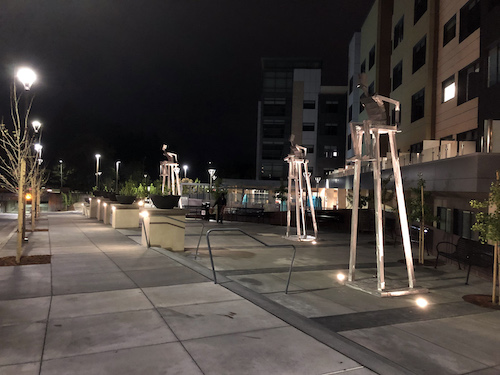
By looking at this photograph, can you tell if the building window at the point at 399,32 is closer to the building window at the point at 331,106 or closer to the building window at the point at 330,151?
the building window at the point at 330,151

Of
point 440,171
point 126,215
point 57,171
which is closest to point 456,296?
point 440,171

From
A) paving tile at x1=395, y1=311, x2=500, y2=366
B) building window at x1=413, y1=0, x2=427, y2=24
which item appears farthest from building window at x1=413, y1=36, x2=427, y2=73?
paving tile at x1=395, y1=311, x2=500, y2=366

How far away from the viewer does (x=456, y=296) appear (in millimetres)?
8500

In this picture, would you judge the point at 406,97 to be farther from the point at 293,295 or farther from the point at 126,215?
the point at 293,295

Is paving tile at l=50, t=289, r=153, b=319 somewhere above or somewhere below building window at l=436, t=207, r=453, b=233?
below

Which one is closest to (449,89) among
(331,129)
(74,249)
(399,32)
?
(399,32)

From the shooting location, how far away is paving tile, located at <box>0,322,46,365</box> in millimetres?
4340

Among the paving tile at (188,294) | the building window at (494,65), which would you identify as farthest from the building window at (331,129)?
the paving tile at (188,294)

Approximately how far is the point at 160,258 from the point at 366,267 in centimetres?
563

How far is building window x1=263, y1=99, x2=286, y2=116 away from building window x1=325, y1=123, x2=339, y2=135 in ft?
27.7

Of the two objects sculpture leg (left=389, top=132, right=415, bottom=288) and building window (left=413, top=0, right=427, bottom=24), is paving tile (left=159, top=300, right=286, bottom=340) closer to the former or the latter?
sculpture leg (left=389, top=132, right=415, bottom=288)

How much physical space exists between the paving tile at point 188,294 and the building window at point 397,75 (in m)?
24.1

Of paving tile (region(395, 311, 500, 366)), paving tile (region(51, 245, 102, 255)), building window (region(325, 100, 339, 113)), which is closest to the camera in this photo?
paving tile (region(395, 311, 500, 366))

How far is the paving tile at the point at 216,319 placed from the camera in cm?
534
